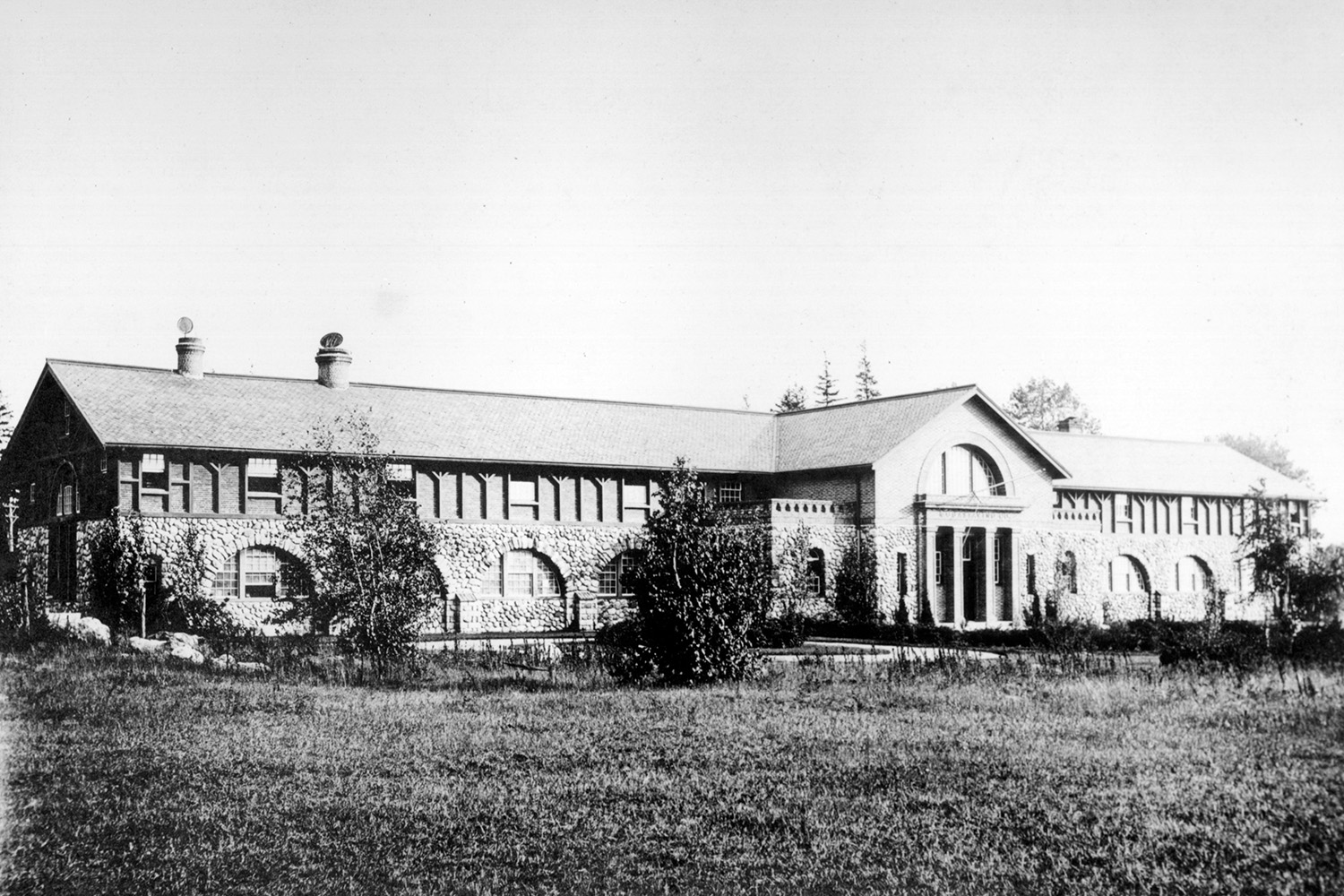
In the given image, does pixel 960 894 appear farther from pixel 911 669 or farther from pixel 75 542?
pixel 75 542

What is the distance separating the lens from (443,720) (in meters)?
15.6

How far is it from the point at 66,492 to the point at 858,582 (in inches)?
996

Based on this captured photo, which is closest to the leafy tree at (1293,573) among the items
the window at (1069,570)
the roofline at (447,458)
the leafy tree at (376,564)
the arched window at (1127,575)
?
the leafy tree at (376,564)

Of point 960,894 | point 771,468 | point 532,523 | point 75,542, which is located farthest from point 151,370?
point 960,894

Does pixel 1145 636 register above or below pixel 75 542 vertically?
below

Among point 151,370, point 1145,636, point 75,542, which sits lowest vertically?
point 1145,636

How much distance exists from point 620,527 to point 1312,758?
2937cm

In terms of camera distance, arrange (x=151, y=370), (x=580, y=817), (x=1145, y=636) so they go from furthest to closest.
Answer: (x=151, y=370) < (x=1145, y=636) < (x=580, y=817)

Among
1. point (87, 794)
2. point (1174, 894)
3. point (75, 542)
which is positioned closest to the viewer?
point (1174, 894)

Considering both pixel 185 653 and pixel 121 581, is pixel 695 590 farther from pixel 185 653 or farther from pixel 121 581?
pixel 121 581

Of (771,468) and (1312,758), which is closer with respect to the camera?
(1312,758)

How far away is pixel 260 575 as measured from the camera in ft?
110

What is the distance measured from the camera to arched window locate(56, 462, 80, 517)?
34.3 m

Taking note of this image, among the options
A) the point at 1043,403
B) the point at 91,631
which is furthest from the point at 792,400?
the point at 91,631
